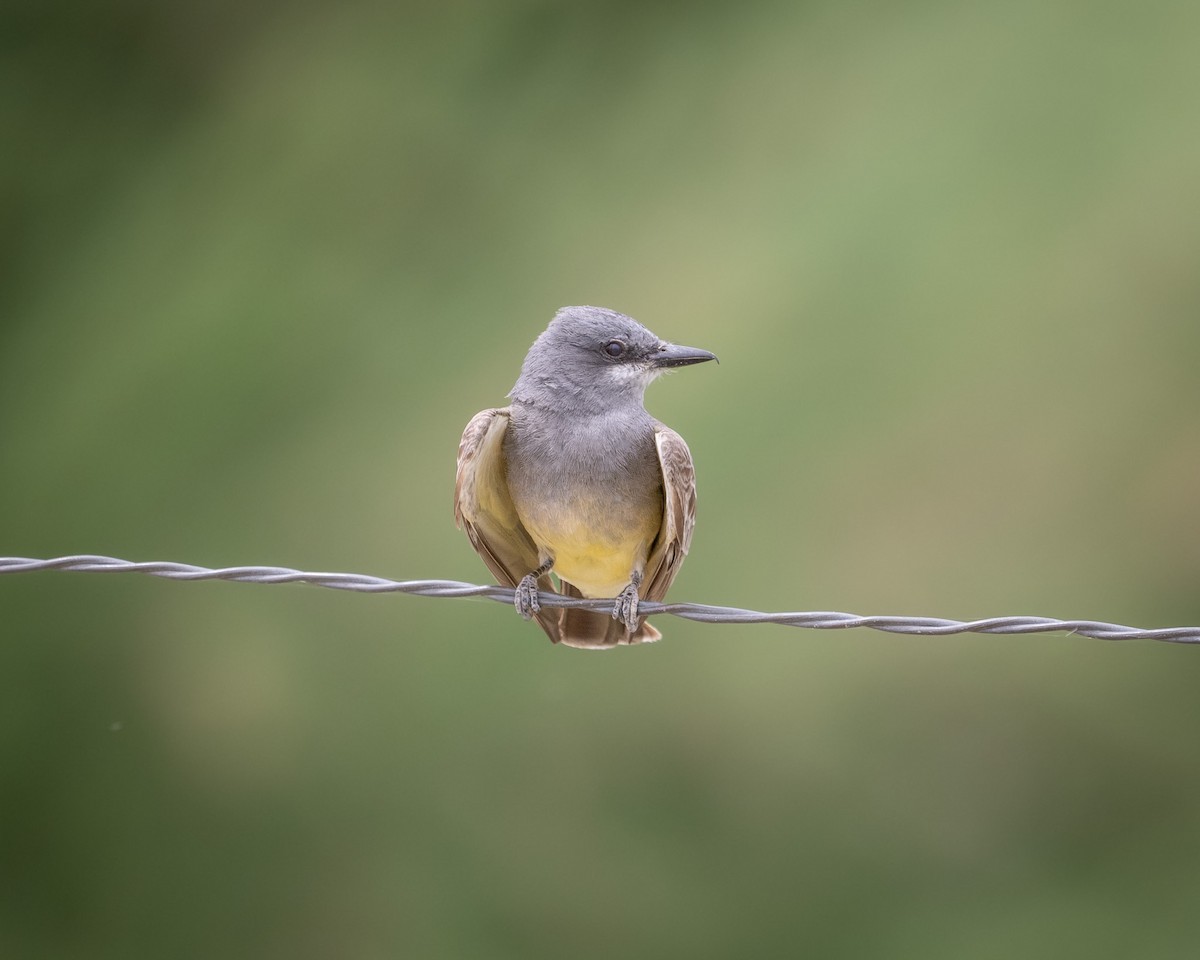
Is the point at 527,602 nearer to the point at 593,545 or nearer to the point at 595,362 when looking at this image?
the point at 593,545

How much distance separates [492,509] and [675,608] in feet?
4.33

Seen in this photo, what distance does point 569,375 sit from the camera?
440cm

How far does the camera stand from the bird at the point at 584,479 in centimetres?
414

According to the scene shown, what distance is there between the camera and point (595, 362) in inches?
174

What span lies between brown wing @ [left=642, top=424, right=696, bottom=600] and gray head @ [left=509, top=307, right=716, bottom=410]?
23 cm

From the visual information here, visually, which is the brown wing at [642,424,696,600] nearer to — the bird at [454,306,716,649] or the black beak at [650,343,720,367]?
the bird at [454,306,716,649]

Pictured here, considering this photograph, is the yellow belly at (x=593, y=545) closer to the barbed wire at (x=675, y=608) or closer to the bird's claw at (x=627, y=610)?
the bird's claw at (x=627, y=610)

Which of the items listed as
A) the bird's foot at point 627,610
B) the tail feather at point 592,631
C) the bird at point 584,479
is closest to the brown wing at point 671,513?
the bird at point 584,479

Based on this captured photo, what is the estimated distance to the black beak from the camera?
4363 millimetres

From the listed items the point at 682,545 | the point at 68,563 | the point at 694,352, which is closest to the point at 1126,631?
the point at 682,545

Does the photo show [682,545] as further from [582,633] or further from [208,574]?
[208,574]

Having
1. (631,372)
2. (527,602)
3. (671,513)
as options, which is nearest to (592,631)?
(527,602)

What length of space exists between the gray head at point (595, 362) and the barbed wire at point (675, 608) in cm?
87

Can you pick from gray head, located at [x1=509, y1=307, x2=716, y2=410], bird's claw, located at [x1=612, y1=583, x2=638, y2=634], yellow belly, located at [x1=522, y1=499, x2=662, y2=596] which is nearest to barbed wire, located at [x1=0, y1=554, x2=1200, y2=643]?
bird's claw, located at [x1=612, y1=583, x2=638, y2=634]
